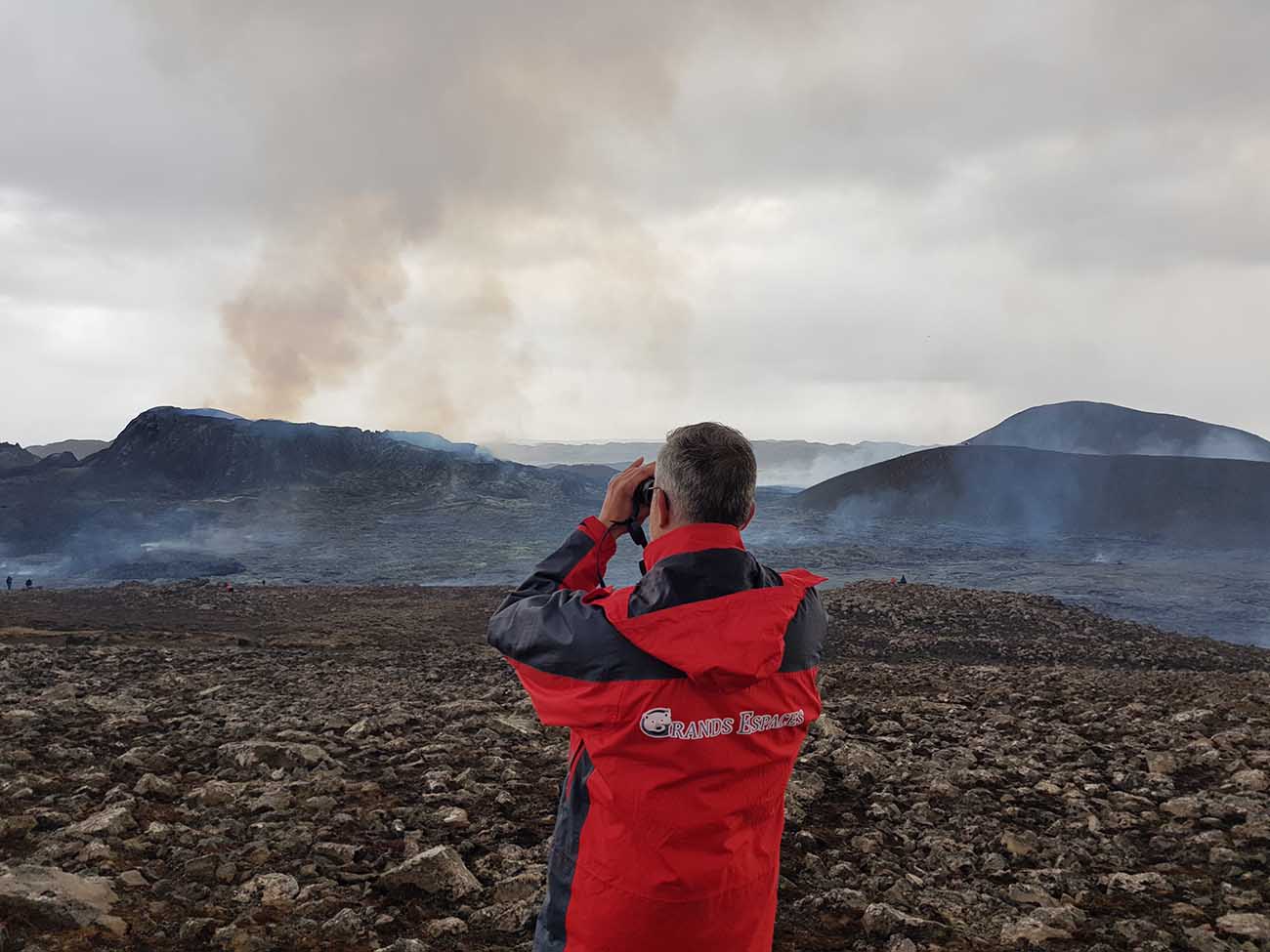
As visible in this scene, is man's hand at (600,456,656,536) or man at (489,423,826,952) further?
man's hand at (600,456,656,536)

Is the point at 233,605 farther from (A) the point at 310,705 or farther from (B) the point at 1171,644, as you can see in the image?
(B) the point at 1171,644

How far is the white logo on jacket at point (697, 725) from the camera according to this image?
62.8 inches

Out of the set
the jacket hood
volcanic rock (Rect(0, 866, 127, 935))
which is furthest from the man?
volcanic rock (Rect(0, 866, 127, 935))

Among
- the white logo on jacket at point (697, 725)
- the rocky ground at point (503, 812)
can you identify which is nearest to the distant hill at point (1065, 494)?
the rocky ground at point (503, 812)

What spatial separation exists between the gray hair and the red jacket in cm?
5

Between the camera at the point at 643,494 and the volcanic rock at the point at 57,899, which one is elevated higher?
the camera at the point at 643,494

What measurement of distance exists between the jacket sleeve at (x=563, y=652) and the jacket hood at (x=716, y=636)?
7 centimetres

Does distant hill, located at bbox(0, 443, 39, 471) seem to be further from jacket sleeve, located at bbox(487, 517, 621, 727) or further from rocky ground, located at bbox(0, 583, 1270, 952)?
jacket sleeve, located at bbox(487, 517, 621, 727)

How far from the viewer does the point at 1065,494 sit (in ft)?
171

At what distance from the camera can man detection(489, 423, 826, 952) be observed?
1.59 metres

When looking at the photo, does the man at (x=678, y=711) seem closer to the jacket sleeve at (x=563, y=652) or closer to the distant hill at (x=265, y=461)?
the jacket sleeve at (x=563, y=652)

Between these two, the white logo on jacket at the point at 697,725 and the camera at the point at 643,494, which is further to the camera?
the camera at the point at 643,494

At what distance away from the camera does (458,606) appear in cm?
1770

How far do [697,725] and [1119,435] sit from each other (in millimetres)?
93844
